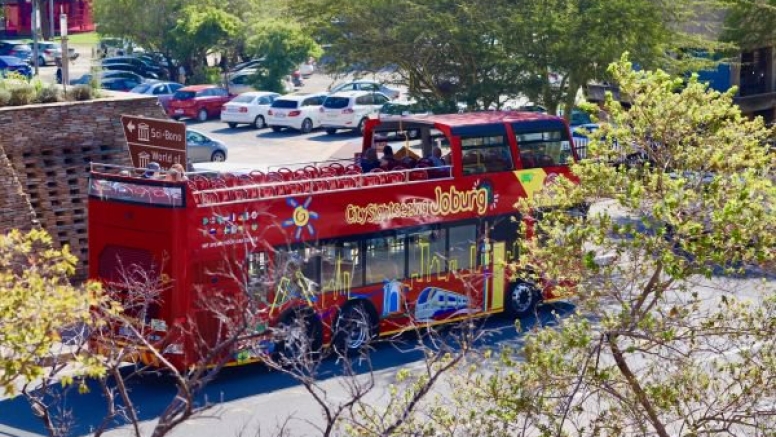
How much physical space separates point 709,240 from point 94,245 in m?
9.97

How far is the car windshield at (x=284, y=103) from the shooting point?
4544 centimetres

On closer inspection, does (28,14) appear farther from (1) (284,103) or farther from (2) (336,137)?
(2) (336,137)

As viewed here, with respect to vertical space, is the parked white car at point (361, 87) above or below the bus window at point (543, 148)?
below

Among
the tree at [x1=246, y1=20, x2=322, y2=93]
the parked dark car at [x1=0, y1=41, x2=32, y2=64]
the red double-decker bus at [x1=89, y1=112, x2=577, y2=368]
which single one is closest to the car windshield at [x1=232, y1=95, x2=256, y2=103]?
the tree at [x1=246, y1=20, x2=322, y2=93]

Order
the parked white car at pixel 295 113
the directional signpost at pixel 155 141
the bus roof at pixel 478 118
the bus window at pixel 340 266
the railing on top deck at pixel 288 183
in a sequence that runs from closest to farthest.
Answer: the railing on top deck at pixel 288 183 < the bus window at pixel 340 266 < the directional signpost at pixel 155 141 < the bus roof at pixel 478 118 < the parked white car at pixel 295 113

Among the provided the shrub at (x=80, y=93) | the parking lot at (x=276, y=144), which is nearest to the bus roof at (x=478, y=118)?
the shrub at (x=80, y=93)

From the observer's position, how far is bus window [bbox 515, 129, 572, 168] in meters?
21.2

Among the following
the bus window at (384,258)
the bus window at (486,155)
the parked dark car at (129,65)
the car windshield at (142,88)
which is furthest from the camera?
the parked dark car at (129,65)

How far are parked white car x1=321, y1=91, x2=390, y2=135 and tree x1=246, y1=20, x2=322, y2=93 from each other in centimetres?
777

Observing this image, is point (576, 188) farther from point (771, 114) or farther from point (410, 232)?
point (771, 114)

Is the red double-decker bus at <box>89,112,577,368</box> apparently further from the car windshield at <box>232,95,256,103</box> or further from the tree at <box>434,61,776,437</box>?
the car windshield at <box>232,95,256,103</box>

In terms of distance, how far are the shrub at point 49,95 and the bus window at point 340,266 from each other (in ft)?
24.2

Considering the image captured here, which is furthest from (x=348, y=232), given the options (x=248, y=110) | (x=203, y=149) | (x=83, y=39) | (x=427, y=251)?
(x=83, y=39)

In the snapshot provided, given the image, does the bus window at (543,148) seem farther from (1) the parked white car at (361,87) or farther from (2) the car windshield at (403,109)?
(1) the parked white car at (361,87)
